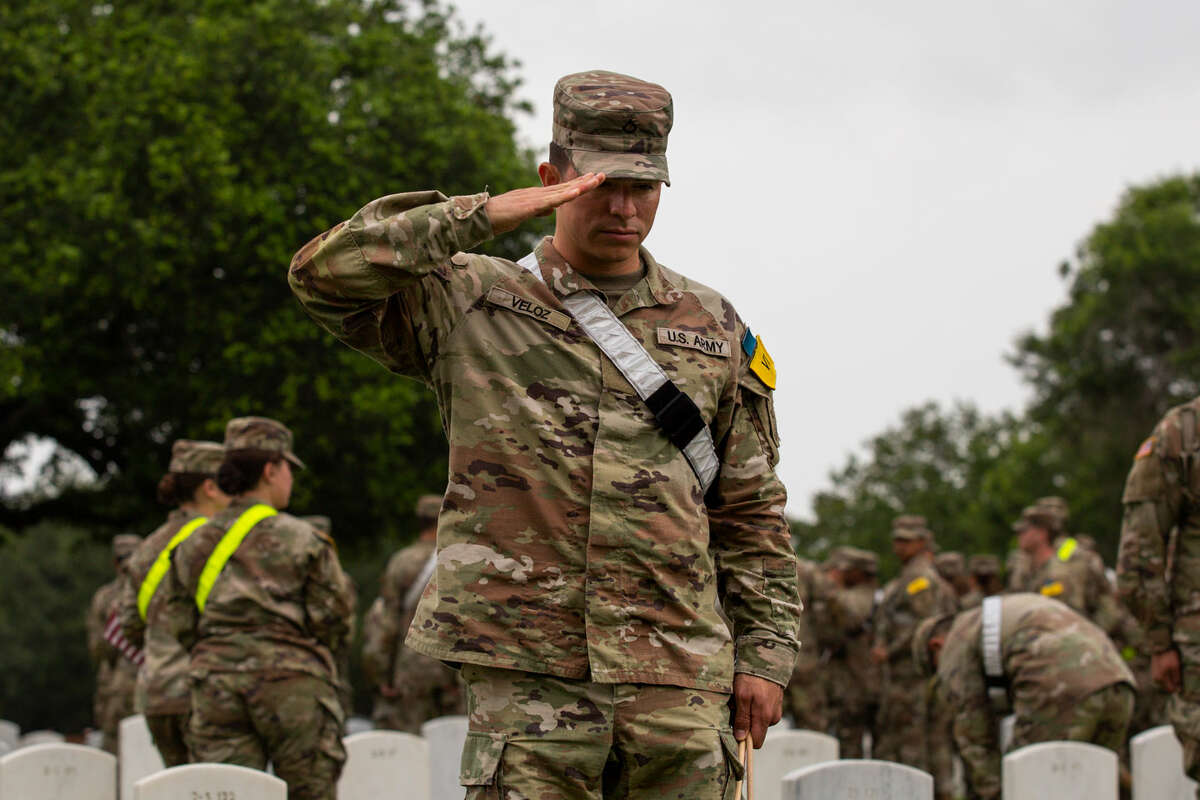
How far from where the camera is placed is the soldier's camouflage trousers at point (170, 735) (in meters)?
8.77

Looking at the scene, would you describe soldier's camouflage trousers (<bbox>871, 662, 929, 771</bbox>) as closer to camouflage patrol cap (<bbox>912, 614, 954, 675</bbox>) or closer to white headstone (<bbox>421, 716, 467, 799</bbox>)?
camouflage patrol cap (<bbox>912, 614, 954, 675</bbox>)

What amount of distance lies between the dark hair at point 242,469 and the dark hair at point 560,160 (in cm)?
399

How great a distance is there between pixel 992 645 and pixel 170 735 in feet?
14.4

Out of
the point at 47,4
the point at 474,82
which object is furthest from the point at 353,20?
the point at 47,4

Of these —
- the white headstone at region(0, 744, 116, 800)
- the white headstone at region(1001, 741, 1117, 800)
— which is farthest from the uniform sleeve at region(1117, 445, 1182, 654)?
the white headstone at region(0, 744, 116, 800)

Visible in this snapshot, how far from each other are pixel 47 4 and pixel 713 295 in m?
21.4

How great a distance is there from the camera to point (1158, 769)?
9.54 metres

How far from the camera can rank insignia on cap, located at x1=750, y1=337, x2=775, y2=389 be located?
→ 4.37 metres

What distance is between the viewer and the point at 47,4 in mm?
23609

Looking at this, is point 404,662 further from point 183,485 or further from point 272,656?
point 272,656

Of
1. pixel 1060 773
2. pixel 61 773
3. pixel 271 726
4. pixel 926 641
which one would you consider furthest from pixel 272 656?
pixel 926 641

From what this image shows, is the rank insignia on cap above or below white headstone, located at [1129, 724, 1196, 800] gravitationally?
above

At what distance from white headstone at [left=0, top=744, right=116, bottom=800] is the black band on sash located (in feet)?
16.4

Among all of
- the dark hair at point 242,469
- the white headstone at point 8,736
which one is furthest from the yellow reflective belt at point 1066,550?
the white headstone at point 8,736
